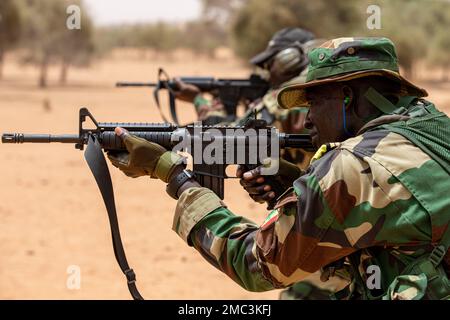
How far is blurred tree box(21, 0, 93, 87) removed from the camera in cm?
3709

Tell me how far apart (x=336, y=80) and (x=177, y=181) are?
2.57 feet

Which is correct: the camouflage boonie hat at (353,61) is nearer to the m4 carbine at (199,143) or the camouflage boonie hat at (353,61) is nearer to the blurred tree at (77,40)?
the m4 carbine at (199,143)

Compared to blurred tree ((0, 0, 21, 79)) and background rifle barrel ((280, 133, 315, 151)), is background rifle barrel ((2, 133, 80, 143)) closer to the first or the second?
background rifle barrel ((280, 133, 315, 151))

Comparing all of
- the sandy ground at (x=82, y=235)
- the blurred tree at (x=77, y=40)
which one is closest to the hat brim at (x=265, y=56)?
the sandy ground at (x=82, y=235)

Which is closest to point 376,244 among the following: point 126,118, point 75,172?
point 75,172

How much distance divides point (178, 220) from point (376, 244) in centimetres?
78

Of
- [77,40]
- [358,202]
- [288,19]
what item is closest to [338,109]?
[358,202]

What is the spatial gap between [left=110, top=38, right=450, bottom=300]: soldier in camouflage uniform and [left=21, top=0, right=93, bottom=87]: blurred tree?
117ft

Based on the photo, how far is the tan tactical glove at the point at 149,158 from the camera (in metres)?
2.83

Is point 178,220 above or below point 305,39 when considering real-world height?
below

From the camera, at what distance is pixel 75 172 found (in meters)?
11.8
